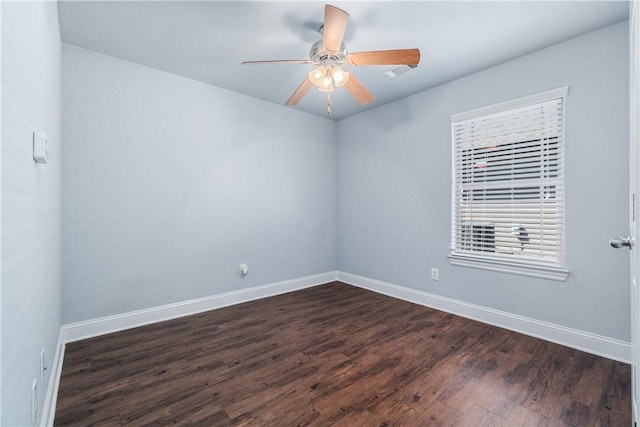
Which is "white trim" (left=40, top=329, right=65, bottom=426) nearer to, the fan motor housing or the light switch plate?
the light switch plate

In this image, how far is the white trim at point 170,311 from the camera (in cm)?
255

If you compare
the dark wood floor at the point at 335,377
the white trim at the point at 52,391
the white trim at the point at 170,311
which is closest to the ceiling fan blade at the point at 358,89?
the dark wood floor at the point at 335,377

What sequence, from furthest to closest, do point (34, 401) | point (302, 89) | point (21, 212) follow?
point (302, 89), point (34, 401), point (21, 212)

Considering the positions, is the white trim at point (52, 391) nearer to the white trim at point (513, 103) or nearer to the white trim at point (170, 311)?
the white trim at point (170, 311)

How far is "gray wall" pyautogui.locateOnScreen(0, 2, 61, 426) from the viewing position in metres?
0.80

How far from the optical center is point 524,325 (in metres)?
2.65

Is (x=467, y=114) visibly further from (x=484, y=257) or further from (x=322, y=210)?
(x=322, y=210)

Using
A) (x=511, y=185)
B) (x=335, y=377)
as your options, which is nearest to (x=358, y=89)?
(x=511, y=185)

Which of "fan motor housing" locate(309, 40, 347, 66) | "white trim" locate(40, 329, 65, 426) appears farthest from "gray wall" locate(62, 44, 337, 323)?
"fan motor housing" locate(309, 40, 347, 66)

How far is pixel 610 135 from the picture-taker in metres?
2.23

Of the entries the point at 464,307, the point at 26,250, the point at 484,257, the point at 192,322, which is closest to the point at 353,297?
the point at 464,307

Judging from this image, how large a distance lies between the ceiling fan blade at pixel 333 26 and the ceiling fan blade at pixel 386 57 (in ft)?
0.62

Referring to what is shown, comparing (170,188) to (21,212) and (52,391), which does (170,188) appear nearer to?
(52,391)

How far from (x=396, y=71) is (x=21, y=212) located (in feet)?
9.94
